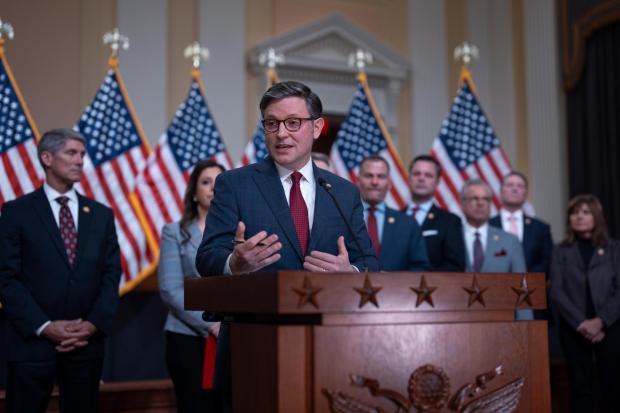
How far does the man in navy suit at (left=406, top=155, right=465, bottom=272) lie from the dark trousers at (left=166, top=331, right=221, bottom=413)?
5.24ft

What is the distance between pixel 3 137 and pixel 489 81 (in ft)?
16.8

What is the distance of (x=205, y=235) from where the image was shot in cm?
209

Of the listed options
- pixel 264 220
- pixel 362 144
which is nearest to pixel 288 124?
pixel 264 220

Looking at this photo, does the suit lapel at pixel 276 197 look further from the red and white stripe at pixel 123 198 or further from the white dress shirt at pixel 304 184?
the red and white stripe at pixel 123 198

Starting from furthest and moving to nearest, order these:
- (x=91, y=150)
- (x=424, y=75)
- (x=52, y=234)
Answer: (x=424, y=75)
(x=91, y=150)
(x=52, y=234)

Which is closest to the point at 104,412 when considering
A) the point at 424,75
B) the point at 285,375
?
the point at 285,375

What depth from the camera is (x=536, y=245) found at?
197 inches

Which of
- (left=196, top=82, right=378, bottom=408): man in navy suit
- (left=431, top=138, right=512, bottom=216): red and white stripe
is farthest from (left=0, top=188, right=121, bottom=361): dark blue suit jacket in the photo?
(left=431, top=138, right=512, bottom=216): red and white stripe

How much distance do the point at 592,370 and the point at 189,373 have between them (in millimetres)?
2475

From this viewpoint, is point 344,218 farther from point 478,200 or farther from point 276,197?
point 478,200

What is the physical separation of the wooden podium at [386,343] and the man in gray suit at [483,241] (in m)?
2.70

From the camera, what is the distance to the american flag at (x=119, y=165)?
5008 mm

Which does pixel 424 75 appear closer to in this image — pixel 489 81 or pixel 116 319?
pixel 489 81

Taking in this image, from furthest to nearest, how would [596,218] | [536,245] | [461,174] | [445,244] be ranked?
[461,174] → [536,245] → [596,218] → [445,244]
